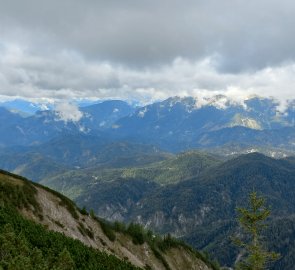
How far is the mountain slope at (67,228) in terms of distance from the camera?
63.0 meters

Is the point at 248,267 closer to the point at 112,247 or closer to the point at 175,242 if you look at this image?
the point at 112,247

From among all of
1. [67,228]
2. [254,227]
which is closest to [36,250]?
[254,227]

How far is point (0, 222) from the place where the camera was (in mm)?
61781

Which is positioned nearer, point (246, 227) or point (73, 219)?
point (246, 227)

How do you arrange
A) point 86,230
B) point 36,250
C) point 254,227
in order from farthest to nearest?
point 86,230 < point 254,227 < point 36,250

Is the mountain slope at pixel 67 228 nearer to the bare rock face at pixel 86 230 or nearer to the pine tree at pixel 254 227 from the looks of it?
the bare rock face at pixel 86 230

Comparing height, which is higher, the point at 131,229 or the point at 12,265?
the point at 12,265

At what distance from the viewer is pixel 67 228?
106 meters

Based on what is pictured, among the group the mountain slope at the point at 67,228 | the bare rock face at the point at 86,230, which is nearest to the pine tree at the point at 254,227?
the mountain slope at the point at 67,228

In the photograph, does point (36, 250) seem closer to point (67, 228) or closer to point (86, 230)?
point (67, 228)

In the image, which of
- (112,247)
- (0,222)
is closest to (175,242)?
(112,247)

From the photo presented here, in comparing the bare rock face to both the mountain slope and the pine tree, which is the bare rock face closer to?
the mountain slope

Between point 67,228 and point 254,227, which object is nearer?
point 254,227

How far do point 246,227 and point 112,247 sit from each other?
188 ft
